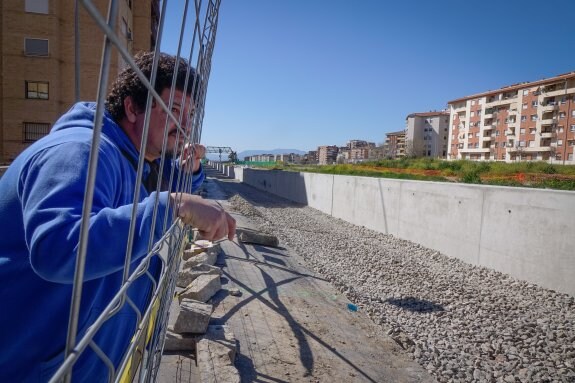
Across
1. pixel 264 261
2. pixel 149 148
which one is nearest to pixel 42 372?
pixel 149 148

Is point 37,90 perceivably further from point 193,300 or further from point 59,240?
point 59,240

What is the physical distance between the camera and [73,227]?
0.75 meters

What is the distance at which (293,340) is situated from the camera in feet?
13.8

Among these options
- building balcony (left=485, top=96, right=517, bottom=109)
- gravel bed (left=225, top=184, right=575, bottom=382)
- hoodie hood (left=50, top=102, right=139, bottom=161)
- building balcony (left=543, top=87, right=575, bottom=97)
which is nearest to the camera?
hoodie hood (left=50, top=102, right=139, bottom=161)

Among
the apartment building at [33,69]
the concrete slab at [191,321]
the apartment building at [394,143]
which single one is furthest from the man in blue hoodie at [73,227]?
the apartment building at [394,143]

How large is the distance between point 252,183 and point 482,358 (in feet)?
109

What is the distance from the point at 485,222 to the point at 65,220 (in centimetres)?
885

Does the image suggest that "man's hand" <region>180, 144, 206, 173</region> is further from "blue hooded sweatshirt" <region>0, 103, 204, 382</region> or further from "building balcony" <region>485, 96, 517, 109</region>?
"building balcony" <region>485, 96, 517, 109</region>

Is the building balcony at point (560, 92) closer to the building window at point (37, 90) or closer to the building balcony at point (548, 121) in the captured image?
the building balcony at point (548, 121)

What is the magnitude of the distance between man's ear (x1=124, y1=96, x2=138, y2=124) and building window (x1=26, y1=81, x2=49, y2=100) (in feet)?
73.4

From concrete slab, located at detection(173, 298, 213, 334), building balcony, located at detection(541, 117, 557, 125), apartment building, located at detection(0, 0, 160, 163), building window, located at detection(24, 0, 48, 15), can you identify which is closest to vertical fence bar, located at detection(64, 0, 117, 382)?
concrete slab, located at detection(173, 298, 213, 334)

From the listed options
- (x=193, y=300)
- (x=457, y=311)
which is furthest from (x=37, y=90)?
(x=457, y=311)

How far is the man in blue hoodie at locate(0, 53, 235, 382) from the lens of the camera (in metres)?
0.77

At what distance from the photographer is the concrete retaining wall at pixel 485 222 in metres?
6.37
